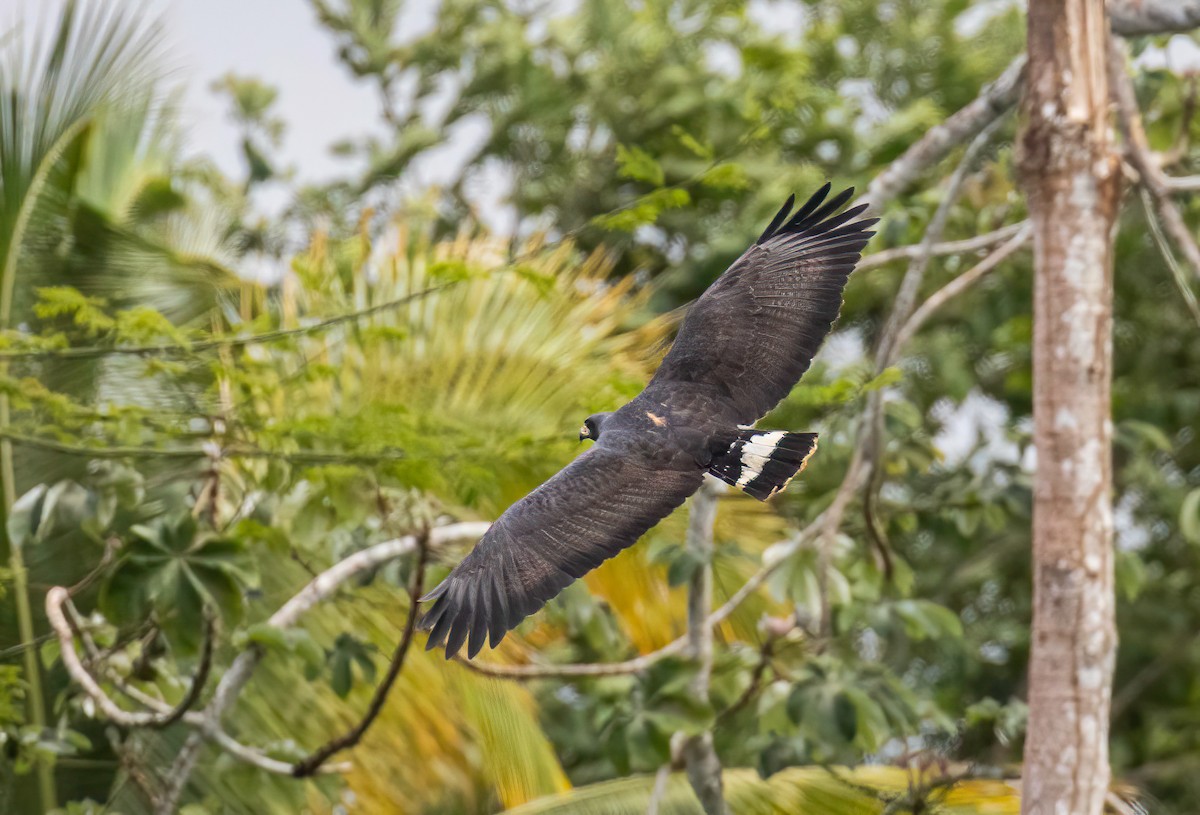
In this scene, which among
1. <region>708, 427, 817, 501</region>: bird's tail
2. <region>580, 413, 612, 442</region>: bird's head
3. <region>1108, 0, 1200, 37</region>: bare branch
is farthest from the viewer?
<region>1108, 0, 1200, 37</region>: bare branch

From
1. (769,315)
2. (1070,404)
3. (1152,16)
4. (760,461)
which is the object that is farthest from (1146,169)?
(760,461)

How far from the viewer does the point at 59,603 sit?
398 cm

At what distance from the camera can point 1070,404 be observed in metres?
4.09

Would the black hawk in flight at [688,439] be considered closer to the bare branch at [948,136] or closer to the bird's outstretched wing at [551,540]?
the bird's outstretched wing at [551,540]

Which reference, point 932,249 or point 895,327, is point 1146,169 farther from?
point 895,327

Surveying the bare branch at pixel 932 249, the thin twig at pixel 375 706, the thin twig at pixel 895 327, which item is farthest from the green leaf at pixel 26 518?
the bare branch at pixel 932 249

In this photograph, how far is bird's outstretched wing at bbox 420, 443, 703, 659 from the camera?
328 cm

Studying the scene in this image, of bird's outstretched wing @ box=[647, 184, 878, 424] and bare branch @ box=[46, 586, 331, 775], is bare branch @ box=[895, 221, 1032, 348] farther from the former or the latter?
bare branch @ box=[46, 586, 331, 775]

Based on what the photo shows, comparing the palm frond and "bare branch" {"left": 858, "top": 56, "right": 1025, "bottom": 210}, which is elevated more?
"bare branch" {"left": 858, "top": 56, "right": 1025, "bottom": 210}

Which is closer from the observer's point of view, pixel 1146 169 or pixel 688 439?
pixel 688 439

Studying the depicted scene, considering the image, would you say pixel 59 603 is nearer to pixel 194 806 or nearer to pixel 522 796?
pixel 194 806

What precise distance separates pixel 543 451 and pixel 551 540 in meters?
1.09

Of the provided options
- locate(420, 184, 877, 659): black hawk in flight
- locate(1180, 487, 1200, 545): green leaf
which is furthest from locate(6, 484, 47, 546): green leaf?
locate(1180, 487, 1200, 545): green leaf

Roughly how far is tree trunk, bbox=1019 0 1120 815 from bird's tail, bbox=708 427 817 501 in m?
0.92
